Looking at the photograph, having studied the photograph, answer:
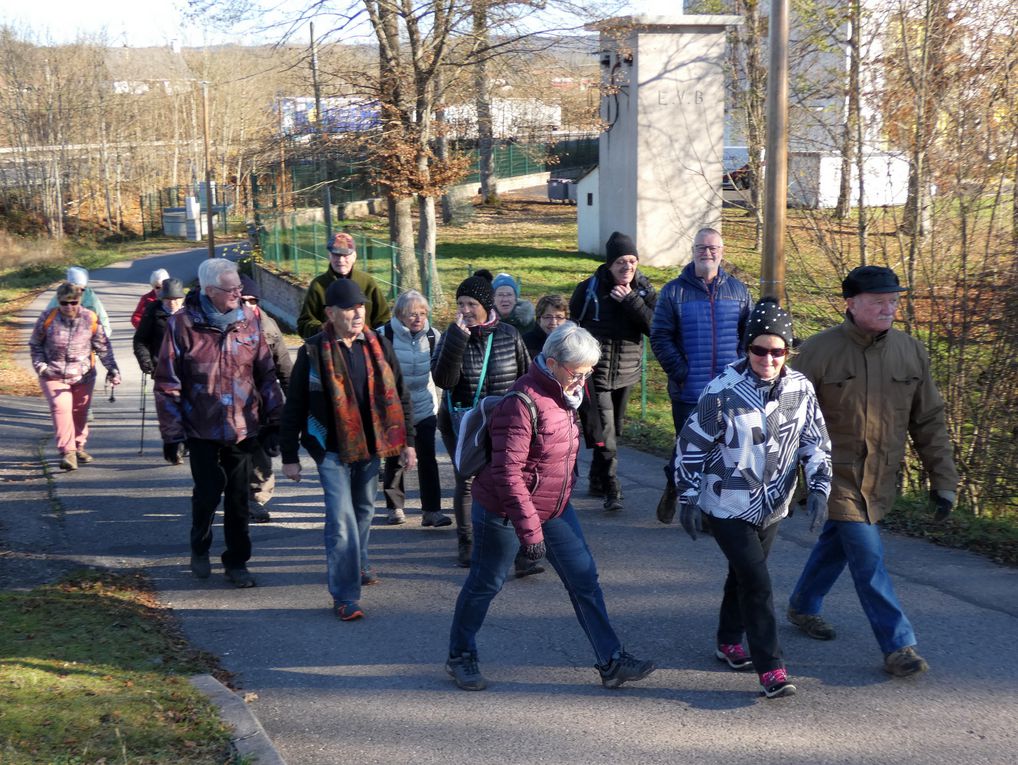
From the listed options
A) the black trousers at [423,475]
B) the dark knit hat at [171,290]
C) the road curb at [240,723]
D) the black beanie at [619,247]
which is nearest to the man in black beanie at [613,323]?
the black beanie at [619,247]

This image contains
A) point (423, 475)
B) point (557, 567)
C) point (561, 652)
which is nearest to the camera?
point (557, 567)

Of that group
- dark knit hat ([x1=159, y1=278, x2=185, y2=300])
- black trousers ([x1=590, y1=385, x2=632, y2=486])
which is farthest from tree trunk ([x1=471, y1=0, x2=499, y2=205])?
black trousers ([x1=590, y1=385, x2=632, y2=486])

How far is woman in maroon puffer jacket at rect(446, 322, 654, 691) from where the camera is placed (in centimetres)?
455

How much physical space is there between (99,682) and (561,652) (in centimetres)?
220

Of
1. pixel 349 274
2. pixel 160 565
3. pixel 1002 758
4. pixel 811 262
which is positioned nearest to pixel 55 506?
pixel 160 565

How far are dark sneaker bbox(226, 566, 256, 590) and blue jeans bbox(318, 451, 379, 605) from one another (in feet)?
2.78

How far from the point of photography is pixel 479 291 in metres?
6.47

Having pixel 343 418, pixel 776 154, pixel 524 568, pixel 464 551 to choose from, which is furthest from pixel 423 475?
pixel 776 154

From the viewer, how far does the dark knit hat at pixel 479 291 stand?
6.46 metres

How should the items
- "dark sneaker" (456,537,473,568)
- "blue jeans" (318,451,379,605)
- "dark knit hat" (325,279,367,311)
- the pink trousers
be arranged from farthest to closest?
the pink trousers
"dark sneaker" (456,537,473,568)
"blue jeans" (318,451,379,605)
"dark knit hat" (325,279,367,311)

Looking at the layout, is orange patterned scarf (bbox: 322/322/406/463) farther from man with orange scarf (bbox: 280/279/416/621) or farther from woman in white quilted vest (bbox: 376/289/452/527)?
woman in white quilted vest (bbox: 376/289/452/527)

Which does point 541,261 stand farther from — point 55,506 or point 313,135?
point 55,506

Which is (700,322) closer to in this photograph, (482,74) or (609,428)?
(609,428)

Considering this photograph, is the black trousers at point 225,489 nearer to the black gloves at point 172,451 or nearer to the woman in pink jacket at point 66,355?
the black gloves at point 172,451
